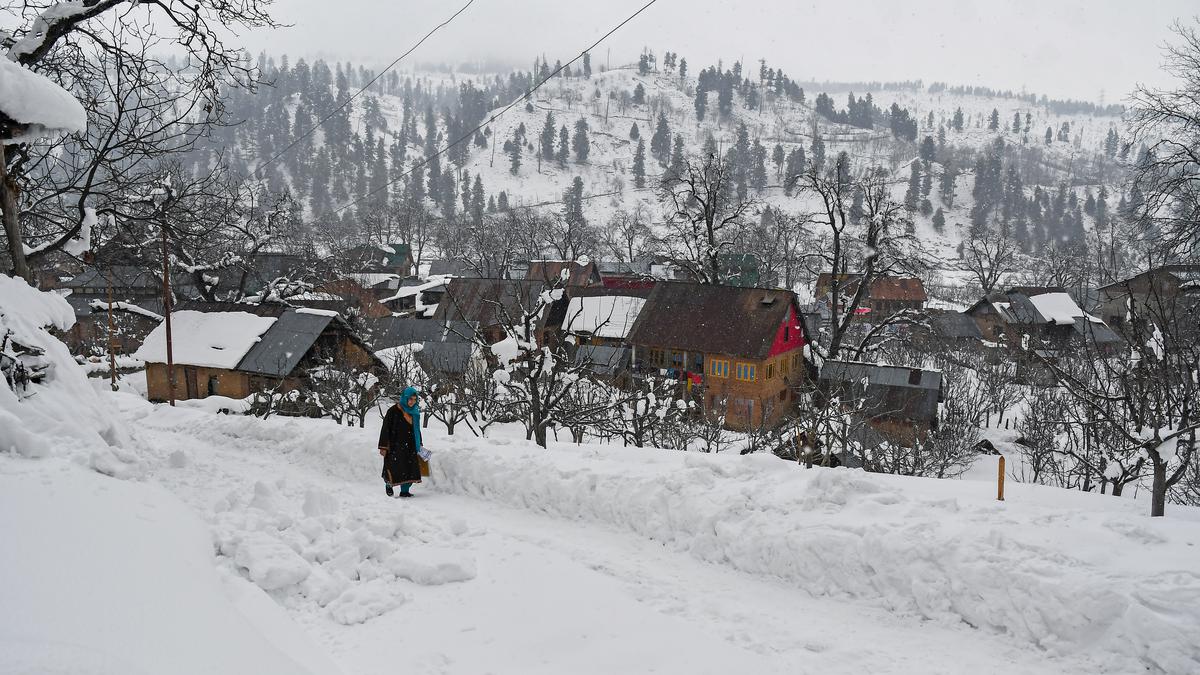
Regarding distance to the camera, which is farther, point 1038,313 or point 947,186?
point 947,186

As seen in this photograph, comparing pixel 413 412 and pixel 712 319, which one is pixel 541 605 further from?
pixel 712 319

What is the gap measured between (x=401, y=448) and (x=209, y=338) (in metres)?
23.2

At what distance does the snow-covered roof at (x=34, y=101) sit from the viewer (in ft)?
20.2

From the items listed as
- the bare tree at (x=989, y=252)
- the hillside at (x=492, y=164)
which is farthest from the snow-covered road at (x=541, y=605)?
the hillside at (x=492, y=164)

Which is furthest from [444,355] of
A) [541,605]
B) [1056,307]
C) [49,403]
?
[1056,307]

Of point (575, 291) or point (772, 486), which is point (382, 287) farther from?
point (772, 486)

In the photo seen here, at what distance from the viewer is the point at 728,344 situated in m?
31.0

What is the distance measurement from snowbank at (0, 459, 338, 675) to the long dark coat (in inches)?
112

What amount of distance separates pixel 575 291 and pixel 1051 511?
3844 centimetres

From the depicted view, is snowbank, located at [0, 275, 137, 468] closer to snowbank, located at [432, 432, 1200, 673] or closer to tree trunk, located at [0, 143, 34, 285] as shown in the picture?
tree trunk, located at [0, 143, 34, 285]

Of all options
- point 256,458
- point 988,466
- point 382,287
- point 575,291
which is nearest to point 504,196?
point 382,287

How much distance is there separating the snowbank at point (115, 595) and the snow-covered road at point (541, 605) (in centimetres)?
58

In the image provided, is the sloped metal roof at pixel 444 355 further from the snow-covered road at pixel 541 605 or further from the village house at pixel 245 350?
the snow-covered road at pixel 541 605

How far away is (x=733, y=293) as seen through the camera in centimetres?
3244
